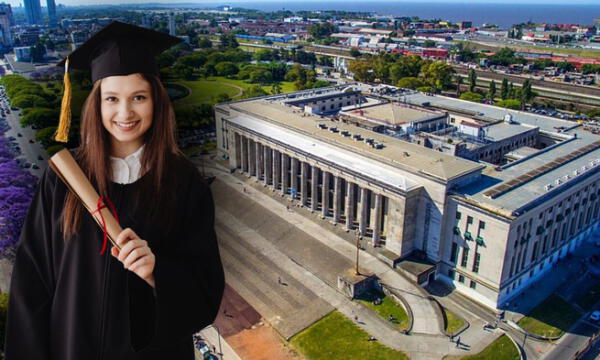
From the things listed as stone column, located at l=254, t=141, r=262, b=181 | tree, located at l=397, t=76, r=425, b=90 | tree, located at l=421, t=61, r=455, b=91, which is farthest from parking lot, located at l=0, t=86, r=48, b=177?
tree, located at l=421, t=61, r=455, b=91

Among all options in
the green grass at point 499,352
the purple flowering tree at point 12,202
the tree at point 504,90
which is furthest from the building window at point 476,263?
the tree at point 504,90

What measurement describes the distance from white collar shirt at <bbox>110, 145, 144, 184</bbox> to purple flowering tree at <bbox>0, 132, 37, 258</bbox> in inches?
1148

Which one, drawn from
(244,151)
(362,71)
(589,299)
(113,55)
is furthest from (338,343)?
(362,71)

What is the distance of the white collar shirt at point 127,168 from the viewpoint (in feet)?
27.8

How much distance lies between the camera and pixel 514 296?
A: 5547 centimetres

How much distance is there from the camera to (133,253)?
707cm

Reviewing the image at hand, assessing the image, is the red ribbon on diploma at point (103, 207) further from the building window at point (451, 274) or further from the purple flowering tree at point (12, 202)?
the building window at point (451, 274)

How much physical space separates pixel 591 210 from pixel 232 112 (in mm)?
60806

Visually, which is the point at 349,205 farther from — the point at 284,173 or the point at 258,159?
the point at 258,159

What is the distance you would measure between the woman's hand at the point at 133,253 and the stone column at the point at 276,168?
226 feet

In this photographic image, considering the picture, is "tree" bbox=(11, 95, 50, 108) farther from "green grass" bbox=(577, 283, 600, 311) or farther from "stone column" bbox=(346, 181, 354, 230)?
"green grass" bbox=(577, 283, 600, 311)

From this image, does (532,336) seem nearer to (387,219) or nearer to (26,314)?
(387,219)

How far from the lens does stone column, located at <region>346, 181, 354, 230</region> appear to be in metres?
64.1

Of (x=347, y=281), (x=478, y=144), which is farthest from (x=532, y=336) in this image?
(x=478, y=144)
